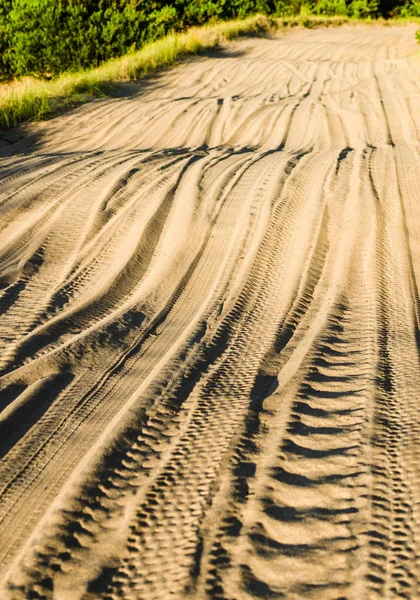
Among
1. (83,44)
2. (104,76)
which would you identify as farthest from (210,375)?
(83,44)

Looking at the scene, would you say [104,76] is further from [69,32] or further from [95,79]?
[69,32]

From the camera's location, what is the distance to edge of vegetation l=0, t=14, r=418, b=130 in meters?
9.53

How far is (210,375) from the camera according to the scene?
10.8ft

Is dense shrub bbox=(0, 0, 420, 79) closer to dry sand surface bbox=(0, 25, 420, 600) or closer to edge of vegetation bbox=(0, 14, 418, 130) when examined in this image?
edge of vegetation bbox=(0, 14, 418, 130)

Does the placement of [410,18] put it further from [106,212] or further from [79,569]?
[79,569]

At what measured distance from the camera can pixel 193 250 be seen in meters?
4.81

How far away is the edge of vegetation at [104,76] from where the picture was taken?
375 inches

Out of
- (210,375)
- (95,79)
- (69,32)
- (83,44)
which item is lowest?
(210,375)

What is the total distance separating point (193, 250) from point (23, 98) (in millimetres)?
6099

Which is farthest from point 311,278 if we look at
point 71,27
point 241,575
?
point 71,27

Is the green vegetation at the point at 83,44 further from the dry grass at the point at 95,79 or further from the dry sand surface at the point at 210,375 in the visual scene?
the dry sand surface at the point at 210,375

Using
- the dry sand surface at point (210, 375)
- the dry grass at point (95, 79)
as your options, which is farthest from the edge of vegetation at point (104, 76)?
the dry sand surface at point (210, 375)

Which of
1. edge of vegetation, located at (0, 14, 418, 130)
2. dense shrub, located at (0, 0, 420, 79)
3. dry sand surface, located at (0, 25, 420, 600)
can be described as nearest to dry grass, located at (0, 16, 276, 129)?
edge of vegetation, located at (0, 14, 418, 130)

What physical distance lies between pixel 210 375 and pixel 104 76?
31.9ft
